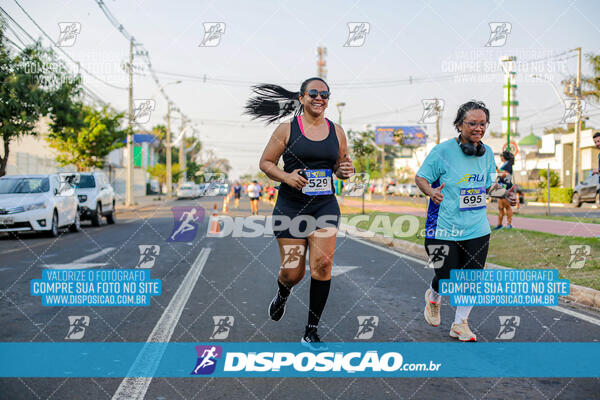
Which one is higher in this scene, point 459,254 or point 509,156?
point 509,156

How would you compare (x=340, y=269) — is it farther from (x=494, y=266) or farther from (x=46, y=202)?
(x=46, y=202)

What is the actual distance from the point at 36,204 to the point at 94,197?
4.08 metres

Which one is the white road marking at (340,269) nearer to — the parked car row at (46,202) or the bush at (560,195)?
the parked car row at (46,202)

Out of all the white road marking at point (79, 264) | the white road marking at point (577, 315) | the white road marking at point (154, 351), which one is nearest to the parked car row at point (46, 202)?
the white road marking at point (79, 264)

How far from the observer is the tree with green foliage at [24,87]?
17.8 metres

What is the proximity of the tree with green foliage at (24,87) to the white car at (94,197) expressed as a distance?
8.67 ft

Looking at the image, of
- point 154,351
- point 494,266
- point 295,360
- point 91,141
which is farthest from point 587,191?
point 154,351

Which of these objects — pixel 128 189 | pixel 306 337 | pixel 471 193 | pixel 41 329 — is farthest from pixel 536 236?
pixel 128 189

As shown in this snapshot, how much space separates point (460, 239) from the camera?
184 inches

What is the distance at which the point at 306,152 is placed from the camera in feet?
14.4

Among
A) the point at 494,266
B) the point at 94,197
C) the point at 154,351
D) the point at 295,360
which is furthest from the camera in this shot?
the point at 94,197

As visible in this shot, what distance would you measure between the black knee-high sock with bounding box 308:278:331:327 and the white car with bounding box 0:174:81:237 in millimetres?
11188

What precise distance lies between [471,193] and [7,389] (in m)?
A: 3.63

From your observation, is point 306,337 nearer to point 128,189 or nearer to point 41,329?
point 41,329
